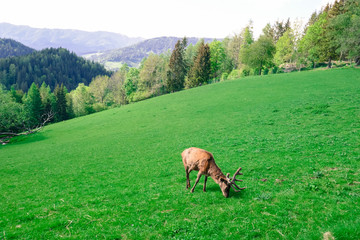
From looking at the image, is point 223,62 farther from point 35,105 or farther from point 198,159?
point 198,159

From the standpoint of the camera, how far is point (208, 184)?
1184 centimetres

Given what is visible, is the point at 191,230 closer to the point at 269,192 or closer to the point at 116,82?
the point at 269,192

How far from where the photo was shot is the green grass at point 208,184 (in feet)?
25.7

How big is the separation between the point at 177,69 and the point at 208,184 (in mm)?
76286

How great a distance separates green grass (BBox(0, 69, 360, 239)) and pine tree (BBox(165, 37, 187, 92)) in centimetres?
5783

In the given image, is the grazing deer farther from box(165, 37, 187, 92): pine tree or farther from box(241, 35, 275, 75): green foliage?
box(165, 37, 187, 92): pine tree

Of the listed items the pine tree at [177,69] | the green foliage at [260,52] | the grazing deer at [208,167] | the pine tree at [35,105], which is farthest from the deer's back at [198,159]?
the pine tree at [35,105]

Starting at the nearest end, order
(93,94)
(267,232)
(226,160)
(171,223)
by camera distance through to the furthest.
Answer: (267,232), (171,223), (226,160), (93,94)

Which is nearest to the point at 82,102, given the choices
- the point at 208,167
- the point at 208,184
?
the point at 208,184

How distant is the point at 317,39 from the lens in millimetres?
62281

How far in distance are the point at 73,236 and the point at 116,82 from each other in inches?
4634

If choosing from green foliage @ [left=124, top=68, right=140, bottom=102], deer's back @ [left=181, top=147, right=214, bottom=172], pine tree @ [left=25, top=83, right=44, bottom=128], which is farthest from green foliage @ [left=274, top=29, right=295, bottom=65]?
pine tree @ [left=25, top=83, right=44, bottom=128]

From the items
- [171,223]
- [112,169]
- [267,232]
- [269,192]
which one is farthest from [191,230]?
[112,169]

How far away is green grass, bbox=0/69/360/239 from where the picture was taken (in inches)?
309
